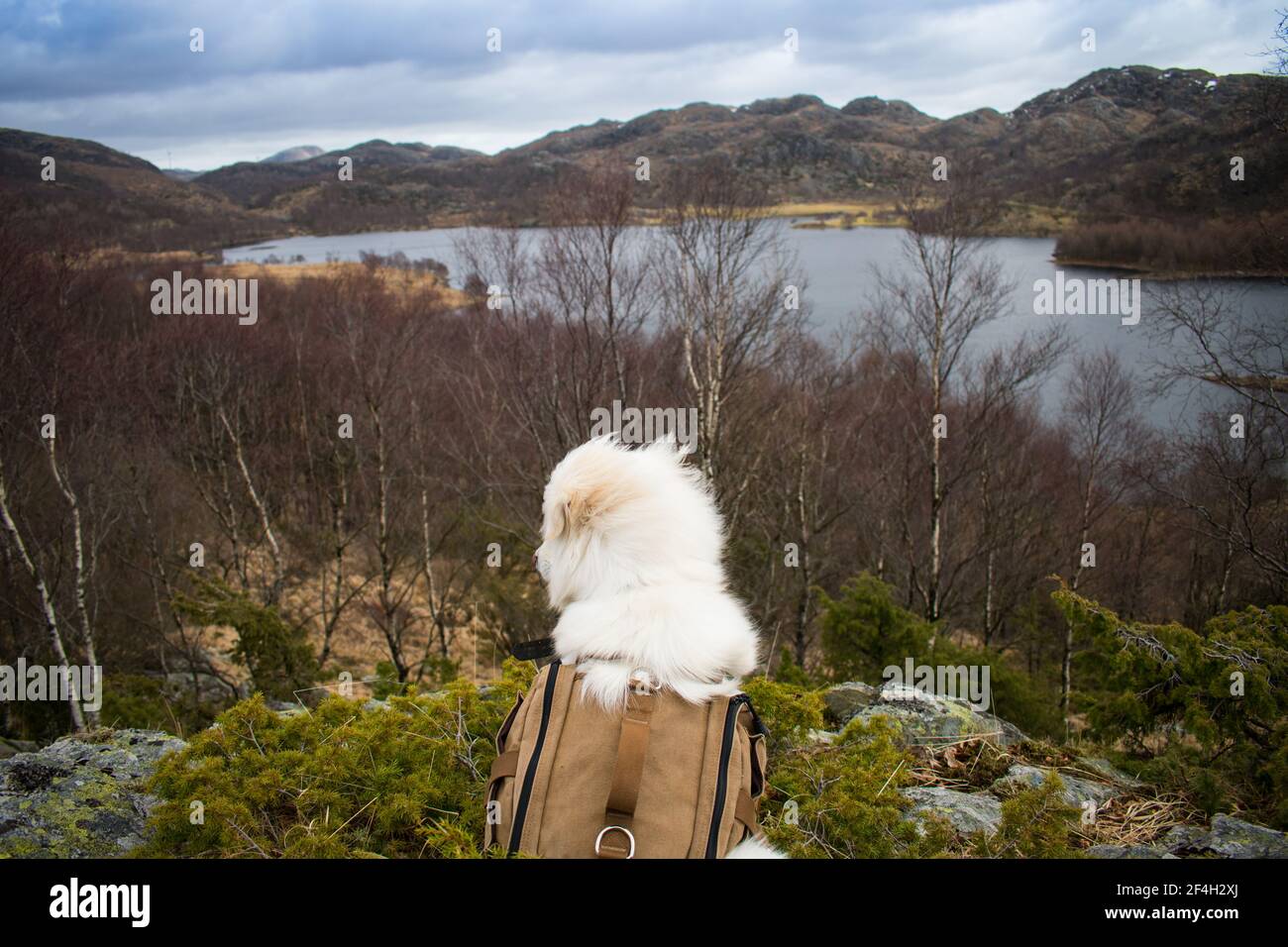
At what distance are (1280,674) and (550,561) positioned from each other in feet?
19.8

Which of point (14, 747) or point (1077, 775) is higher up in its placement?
point (1077, 775)

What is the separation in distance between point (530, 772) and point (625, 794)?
0.38 metres

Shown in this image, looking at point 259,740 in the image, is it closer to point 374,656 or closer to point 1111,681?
point 1111,681

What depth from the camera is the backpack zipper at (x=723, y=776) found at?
2486 mm

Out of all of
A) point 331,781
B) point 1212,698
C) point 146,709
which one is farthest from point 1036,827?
point 146,709

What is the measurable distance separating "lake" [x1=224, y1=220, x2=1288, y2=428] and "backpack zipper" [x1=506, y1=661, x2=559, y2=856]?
1452 cm

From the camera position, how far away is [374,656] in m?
25.7

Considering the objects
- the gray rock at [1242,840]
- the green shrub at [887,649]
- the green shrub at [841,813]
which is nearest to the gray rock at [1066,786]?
the gray rock at [1242,840]

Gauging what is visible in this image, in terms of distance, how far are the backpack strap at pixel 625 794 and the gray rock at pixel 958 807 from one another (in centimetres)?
194

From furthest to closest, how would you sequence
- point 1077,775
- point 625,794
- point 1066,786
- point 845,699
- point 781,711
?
point 845,699
point 1077,775
point 1066,786
point 781,711
point 625,794

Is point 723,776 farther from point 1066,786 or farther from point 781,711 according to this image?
point 1066,786

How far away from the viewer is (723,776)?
255 centimetres

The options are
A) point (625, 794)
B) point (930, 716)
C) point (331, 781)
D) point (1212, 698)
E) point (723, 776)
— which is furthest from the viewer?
point (930, 716)
